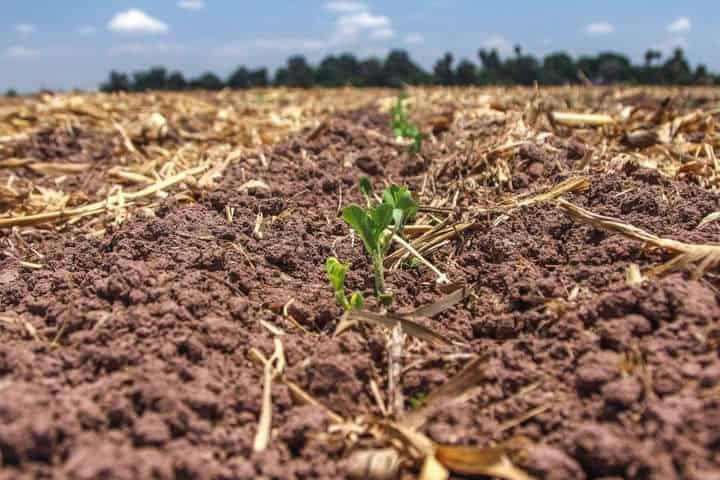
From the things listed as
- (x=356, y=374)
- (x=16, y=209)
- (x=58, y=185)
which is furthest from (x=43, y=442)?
(x=58, y=185)

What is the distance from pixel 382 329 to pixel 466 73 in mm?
19699

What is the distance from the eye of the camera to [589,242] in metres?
2.37

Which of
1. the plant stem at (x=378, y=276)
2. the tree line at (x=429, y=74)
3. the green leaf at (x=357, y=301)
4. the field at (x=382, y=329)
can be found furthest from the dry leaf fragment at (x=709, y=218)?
the tree line at (x=429, y=74)

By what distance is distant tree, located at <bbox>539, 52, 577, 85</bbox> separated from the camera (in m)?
25.9

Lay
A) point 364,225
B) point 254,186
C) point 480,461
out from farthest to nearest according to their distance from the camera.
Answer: point 254,186 < point 364,225 < point 480,461

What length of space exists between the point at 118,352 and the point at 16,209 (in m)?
2.23

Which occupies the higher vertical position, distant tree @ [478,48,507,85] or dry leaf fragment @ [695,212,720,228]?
distant tree @ [478,48,507,85]

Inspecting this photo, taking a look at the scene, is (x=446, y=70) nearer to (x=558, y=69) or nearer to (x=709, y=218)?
(x=558, y=69)

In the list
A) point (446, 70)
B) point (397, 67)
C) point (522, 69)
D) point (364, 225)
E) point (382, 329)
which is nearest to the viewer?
point (382, 329)

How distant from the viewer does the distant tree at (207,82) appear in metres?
25.7

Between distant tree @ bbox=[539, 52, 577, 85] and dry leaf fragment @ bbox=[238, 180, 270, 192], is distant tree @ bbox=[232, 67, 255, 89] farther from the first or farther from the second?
dry leaf fragment @ bbox=[238, 180, 270, 192]

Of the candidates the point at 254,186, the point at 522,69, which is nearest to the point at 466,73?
the point at 522,69

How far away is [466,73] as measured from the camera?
818 inches

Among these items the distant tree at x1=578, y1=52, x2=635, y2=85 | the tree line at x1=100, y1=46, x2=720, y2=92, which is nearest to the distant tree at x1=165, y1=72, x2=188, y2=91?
the tree line at x1=100, y1=46, x2=720, y2=92
